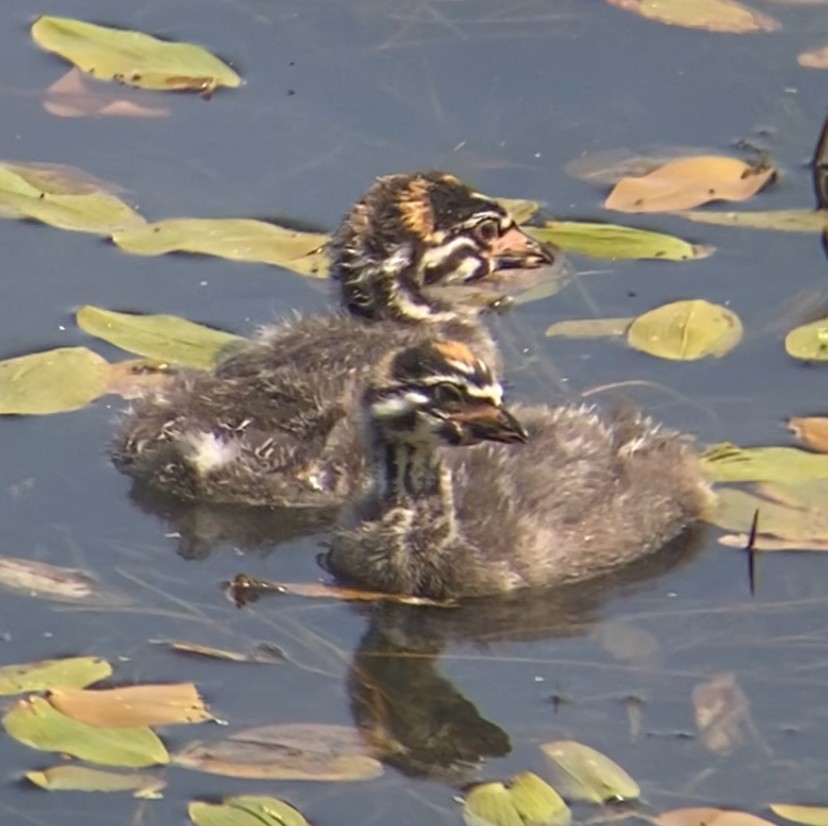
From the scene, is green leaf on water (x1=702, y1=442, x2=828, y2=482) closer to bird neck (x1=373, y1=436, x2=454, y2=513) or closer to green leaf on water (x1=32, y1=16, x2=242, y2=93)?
bird neck (x1=373, y1=436, x2=454, y2=513)

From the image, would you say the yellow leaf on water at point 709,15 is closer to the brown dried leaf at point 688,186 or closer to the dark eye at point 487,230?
the brown dried leaf at point 688,186

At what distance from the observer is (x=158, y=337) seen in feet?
32.1

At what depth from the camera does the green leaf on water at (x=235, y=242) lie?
10.2 m

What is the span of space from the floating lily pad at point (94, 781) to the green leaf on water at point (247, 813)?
0.13 metres

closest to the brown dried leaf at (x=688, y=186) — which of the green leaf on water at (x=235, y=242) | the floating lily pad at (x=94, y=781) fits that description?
the green leaf on water at (x=235, y=242)

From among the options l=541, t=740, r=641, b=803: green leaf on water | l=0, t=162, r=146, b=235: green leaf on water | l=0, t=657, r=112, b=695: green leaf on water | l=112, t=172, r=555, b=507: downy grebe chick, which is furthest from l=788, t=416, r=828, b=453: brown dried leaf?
l=0, t=162, r=146, b=235: green leaf on water

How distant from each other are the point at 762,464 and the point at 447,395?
115 centimetres

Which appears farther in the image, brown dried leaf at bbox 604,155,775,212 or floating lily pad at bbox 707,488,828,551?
brown dried leaf at bbox 604,155,775,212

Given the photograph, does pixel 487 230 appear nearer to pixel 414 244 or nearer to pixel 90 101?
pixel 414 244

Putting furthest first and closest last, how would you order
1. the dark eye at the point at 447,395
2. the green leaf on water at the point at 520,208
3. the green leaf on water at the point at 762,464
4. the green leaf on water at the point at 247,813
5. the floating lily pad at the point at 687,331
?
1. the green leaf on water at the point at 520,208
2. the floating lily pad at the point at 687,331
3. the green leaf on water at the point at 762,464
4. the dark eye at the point at 447,395
5. the green leaf on water at the point at 247,813

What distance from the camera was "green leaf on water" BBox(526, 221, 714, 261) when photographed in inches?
405

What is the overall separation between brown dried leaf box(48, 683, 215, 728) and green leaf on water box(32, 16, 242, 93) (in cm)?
376

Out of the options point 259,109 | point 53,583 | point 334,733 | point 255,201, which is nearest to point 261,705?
point 334,733

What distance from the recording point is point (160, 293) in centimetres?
1007
